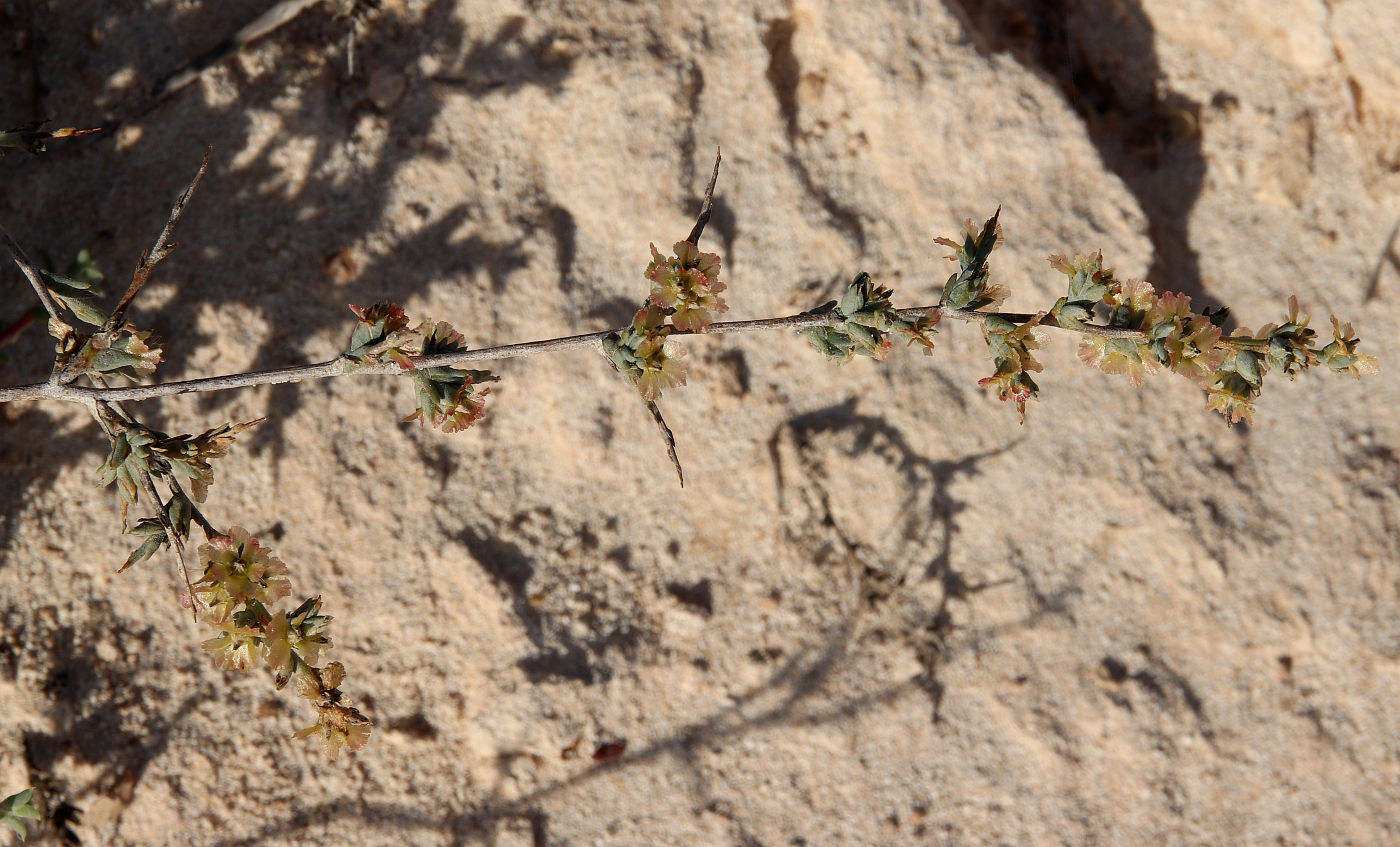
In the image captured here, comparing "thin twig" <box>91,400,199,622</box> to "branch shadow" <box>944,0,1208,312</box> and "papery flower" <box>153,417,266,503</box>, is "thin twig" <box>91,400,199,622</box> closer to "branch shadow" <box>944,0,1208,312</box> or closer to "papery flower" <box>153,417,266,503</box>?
"papery flower" <box>153,417,266,503</box>

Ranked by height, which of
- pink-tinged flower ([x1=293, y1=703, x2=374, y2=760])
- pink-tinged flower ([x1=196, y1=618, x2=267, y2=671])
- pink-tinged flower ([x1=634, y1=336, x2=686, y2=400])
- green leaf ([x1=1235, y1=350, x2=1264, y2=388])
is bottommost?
pink-tinged flower ([x1=293, y1=703, x2=374, y2=760])

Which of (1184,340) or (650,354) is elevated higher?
(1184,340)

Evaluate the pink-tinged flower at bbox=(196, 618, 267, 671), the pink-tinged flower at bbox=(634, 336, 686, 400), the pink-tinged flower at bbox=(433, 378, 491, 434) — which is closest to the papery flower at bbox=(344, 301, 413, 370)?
the pink-tinged flower at bbox=(433, 378, 491, 434)

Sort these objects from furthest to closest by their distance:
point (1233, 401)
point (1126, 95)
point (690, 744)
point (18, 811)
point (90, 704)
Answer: point (1126, 95) → point (690, 744) → point (90, 704) → point (18, 811) → point (1233, 401)

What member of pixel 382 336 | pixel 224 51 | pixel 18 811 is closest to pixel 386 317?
pixel 382 336

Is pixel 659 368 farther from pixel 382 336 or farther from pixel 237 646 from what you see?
pixel 237 646

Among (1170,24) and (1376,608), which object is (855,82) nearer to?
(1170,24)

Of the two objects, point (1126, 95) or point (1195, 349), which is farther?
point (1126, 95)
